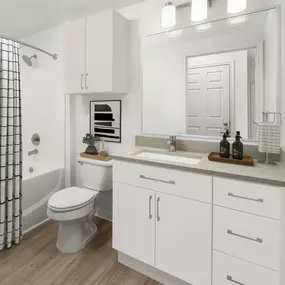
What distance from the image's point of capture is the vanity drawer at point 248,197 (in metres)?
1.11

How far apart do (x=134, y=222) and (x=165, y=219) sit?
0.27 m

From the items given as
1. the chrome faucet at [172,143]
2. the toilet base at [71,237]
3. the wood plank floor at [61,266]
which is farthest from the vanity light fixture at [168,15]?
the wood plank floor at [61,266]

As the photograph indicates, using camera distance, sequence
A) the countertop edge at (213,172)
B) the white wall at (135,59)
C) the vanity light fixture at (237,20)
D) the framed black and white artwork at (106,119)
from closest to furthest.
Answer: the countertop edge at (213,172) < the vanity light fixture at (237,20) < the white wall at (135,59) < the framed black and white artwork at (106,119)

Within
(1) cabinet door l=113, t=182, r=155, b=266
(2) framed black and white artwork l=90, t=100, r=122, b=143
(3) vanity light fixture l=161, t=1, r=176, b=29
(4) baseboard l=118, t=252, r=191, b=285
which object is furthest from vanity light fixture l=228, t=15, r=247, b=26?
(4) baseboard l=118, t=252, r=191, b=285

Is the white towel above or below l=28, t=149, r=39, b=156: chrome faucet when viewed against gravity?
→ above

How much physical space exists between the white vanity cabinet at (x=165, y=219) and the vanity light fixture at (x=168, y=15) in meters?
1.25

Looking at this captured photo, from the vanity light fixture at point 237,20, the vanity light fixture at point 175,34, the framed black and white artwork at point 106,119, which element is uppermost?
the vanity light fixture at point 175,34

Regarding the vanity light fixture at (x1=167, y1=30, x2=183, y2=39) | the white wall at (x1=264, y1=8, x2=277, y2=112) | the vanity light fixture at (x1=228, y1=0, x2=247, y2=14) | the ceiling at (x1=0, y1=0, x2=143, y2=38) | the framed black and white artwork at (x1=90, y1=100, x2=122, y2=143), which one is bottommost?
the framed black and white artwork at (x1=90, y1=100, x2=122, y2=143)

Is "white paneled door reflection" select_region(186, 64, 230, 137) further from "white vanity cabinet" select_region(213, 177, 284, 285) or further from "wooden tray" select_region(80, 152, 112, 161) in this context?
"wooden tray" select_region(80, 152, 112, 161)

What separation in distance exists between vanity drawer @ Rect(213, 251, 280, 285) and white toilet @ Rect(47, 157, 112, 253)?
111 centimetres

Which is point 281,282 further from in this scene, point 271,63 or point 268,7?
point 268,7

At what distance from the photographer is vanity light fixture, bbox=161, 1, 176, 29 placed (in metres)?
1.80

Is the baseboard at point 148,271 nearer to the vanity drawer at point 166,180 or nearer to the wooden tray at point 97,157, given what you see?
the vanity drawer at point 166,180

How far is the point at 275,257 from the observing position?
112 centimetres
